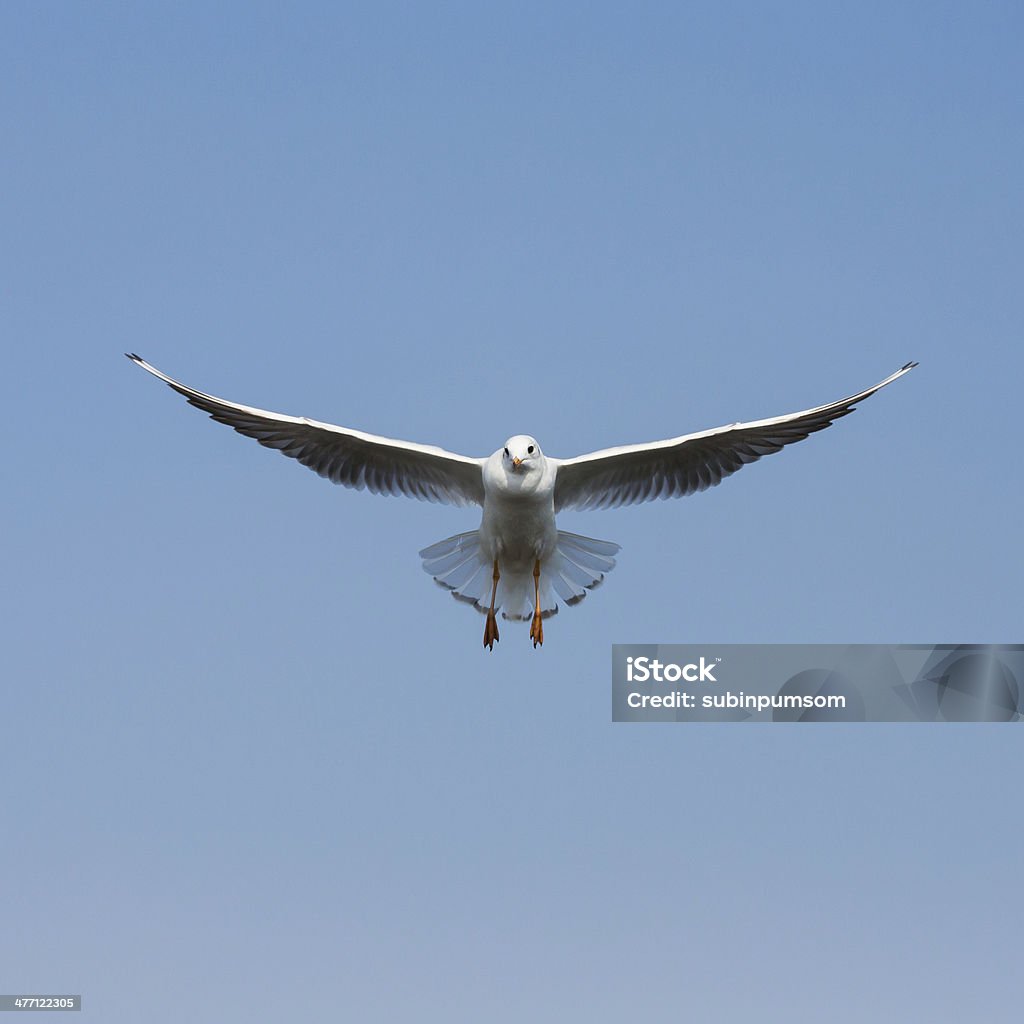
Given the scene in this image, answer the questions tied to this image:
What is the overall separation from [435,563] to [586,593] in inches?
37.9

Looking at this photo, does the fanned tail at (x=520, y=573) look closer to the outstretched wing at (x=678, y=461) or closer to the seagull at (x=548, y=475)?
the seagull at (x=548, y=475)

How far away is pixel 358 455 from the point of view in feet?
37.3

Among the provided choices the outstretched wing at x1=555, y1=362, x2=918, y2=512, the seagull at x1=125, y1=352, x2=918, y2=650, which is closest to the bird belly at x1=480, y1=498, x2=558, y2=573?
the seagull at x1=125, y1=352, x2=918, y2=650

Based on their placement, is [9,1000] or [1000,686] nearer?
[9,1000]

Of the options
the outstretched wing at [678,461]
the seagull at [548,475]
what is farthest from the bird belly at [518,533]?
A: the outstretched wing at [678,461]

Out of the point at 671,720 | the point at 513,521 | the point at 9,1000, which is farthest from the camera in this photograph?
the point at 671,720

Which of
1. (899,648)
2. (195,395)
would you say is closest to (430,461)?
(195,395)

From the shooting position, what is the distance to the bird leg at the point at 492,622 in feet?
36.2

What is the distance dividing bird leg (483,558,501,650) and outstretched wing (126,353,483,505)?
1.74 feet

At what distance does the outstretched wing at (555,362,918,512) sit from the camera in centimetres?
1078

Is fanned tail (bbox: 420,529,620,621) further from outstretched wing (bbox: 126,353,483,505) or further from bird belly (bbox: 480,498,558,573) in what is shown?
outstretched wing (bbox: 126,353,483,505)

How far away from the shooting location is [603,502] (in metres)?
11.3

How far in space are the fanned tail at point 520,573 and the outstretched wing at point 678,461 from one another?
0.32 meters

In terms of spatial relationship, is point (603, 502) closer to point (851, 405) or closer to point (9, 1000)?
point (851, 405)
